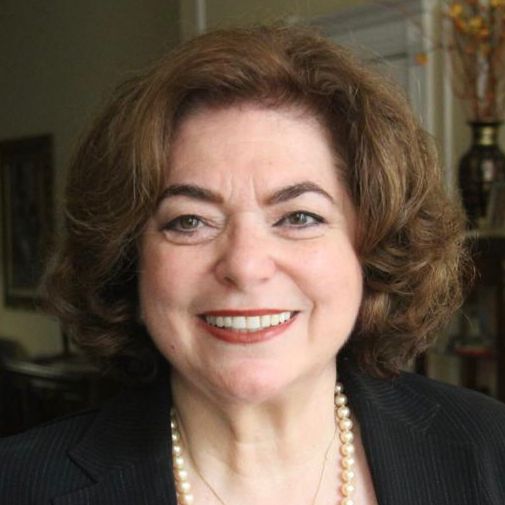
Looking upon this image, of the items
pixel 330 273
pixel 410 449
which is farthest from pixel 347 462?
pixel 330 273

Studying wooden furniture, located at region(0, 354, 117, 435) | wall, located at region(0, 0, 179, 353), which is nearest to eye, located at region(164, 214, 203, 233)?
wooden furniture, located at region(0, 354, 117, 435)

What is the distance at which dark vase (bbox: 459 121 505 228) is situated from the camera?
2.93 metres

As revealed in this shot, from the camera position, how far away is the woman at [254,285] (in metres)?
1.33

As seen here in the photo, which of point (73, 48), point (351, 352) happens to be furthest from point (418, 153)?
point (73, 48)

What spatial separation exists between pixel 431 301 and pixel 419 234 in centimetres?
16

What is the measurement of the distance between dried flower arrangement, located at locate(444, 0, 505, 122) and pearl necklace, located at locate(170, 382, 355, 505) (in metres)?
1.77

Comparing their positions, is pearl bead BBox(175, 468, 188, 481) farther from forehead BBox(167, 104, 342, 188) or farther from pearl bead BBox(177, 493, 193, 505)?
forehead BBox(167, 104, 342, 188)

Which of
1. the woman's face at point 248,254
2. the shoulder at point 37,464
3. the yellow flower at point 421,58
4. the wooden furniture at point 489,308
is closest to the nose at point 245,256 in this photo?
the woman's face at point 248,254

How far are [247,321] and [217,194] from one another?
205mm

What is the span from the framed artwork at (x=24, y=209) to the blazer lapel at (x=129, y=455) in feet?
15.5

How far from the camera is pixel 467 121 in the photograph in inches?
121

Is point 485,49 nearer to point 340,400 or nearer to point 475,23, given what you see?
point 475,23

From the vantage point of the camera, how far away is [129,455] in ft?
4.75

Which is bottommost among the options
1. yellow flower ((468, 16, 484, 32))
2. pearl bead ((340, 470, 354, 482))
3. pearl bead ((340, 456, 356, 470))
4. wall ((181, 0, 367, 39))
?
pearl bead ((340, 470, 354, 482))
